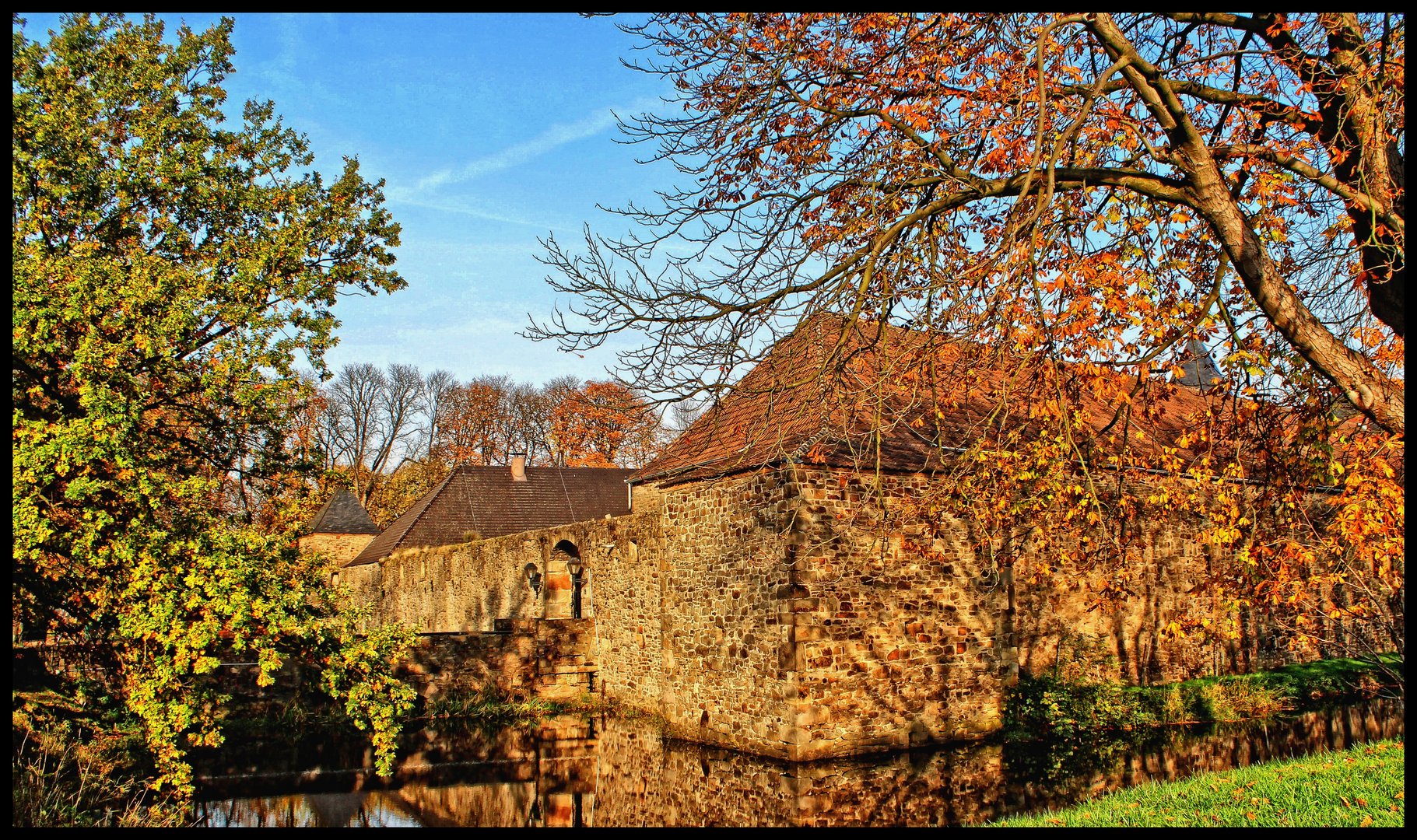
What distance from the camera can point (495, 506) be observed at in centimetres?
2681

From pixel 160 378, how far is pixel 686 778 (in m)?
6.51

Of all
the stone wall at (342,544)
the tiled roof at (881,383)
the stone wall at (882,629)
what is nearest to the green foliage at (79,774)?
the tiled roof at (881,383)

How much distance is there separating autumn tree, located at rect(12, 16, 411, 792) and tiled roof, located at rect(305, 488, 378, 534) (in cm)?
2415

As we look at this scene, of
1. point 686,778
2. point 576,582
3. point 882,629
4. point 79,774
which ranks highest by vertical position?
point 576,582

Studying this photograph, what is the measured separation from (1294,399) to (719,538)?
7201 mm

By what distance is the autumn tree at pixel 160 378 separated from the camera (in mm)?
7238

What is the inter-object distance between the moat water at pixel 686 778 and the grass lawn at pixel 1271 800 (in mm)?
1157

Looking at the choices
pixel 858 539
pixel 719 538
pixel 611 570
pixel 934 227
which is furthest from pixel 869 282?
pixel 611 570

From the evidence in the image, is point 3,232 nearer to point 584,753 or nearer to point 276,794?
point 276,794

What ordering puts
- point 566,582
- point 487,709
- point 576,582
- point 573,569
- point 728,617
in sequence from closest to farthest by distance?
point 728,617
point 487,709
point 573,569
point 576,582
point 566,582

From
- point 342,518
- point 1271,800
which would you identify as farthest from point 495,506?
point 1271,800

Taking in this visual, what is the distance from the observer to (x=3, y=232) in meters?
5.16

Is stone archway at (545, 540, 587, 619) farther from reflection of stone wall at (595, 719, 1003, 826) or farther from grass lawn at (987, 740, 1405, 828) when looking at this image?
grass lawn at (987, 740, 1405, 828)

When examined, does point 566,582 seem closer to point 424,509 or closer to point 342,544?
point 424,509
